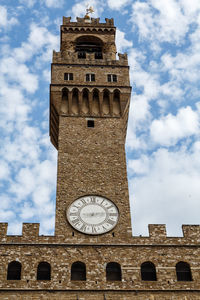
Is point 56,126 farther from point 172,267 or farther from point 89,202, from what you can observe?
point 172,267

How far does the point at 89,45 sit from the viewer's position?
37.3 metres

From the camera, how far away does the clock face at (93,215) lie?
2546 cm

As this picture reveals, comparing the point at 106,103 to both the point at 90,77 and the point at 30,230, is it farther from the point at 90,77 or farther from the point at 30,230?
the point at 30,230

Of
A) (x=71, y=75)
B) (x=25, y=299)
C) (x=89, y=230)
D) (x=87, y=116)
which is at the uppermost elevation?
(x=71, y=75)

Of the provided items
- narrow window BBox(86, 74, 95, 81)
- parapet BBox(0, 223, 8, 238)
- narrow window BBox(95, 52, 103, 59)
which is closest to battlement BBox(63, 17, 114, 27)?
narrow window BBox(95, 52, 103, 59)

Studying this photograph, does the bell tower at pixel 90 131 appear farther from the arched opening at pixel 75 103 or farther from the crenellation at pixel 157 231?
the crenellation at pixel 157 231

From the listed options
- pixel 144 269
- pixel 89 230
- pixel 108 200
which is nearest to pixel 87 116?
pixel 108 200

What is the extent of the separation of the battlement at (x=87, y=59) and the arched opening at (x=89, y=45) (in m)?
1.65

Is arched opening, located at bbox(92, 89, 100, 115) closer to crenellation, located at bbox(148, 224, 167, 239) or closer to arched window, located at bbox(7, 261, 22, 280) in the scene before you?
crenellation, located at bbox(148, 224, 167, 239)

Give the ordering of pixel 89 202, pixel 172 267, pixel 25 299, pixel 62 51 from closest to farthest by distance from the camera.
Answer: pixel 25 299 < pixel 172 267 < pixel 89 202 < pixel 62 51

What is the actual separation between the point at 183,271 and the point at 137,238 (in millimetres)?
2873

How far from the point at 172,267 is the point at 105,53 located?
59.1 ft

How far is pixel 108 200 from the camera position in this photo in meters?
26.7

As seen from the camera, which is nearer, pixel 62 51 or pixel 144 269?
pixel 144 269
